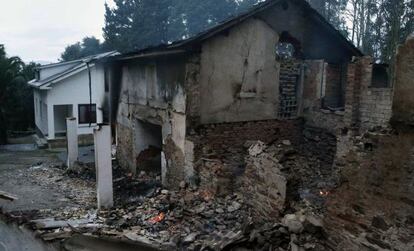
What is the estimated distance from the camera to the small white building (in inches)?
874

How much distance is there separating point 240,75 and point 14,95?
18915 mm

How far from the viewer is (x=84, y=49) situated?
44.9 m

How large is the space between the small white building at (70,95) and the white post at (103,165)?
11495mm

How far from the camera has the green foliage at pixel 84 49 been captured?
132 feet

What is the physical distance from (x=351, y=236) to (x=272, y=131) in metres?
6.62

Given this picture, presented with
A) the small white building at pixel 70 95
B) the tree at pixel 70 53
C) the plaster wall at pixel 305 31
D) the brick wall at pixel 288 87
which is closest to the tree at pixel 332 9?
the small white building at pixel 70 95

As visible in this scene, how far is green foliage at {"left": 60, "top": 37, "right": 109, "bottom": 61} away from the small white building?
1535 centimetres

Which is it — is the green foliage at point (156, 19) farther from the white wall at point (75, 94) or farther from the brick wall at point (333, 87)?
the brick wall at point (333, 87)

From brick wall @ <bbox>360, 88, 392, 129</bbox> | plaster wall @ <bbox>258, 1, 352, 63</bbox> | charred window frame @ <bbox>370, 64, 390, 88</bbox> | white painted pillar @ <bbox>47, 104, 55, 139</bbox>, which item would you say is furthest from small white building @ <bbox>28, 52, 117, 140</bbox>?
brick wall @ <bbox>360, 88, 392, 129</bbox>

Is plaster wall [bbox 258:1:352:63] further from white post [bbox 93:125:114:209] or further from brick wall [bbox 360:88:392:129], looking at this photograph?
white post [bbox 93:125:114:209]

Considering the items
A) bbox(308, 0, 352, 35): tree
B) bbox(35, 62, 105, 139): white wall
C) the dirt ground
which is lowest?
the dirt ground

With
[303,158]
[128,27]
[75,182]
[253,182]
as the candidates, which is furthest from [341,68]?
Answer: [128,27]

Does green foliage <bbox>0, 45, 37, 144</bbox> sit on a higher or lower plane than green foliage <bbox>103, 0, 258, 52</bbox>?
lower

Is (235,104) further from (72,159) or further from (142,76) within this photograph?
(72,159)
